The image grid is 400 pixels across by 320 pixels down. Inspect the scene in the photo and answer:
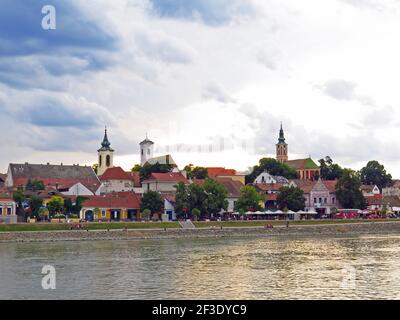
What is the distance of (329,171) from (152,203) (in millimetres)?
68154

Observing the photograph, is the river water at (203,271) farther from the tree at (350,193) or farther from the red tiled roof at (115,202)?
the tree at (350,193)

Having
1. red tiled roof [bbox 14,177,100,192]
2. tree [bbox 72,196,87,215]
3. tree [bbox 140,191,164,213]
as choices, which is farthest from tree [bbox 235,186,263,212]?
red tiled roof [bbox 14,177,100,192]

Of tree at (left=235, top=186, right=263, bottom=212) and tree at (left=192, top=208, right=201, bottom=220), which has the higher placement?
tree at (left=235, top=186, right=263, bottom=212)

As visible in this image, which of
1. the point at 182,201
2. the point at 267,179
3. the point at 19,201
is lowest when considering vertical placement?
the point at 182,201

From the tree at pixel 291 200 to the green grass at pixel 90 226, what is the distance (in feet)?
81.7

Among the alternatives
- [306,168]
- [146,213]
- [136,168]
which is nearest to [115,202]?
[146,213]

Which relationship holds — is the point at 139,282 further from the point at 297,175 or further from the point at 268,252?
the point at 297,175

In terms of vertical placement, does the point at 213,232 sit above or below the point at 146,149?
below

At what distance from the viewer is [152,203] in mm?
96188

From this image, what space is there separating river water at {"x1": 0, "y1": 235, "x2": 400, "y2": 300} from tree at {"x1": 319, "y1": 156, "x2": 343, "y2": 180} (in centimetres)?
8503

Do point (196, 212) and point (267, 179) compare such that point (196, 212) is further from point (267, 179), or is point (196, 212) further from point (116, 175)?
point (267, 179)

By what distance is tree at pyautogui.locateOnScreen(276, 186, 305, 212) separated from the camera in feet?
350

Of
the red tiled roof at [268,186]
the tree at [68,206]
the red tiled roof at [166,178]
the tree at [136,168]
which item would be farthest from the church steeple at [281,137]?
the tree at [68,206]

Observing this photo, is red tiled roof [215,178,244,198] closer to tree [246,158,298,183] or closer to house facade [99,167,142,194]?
house facade [99,167,142,194]
